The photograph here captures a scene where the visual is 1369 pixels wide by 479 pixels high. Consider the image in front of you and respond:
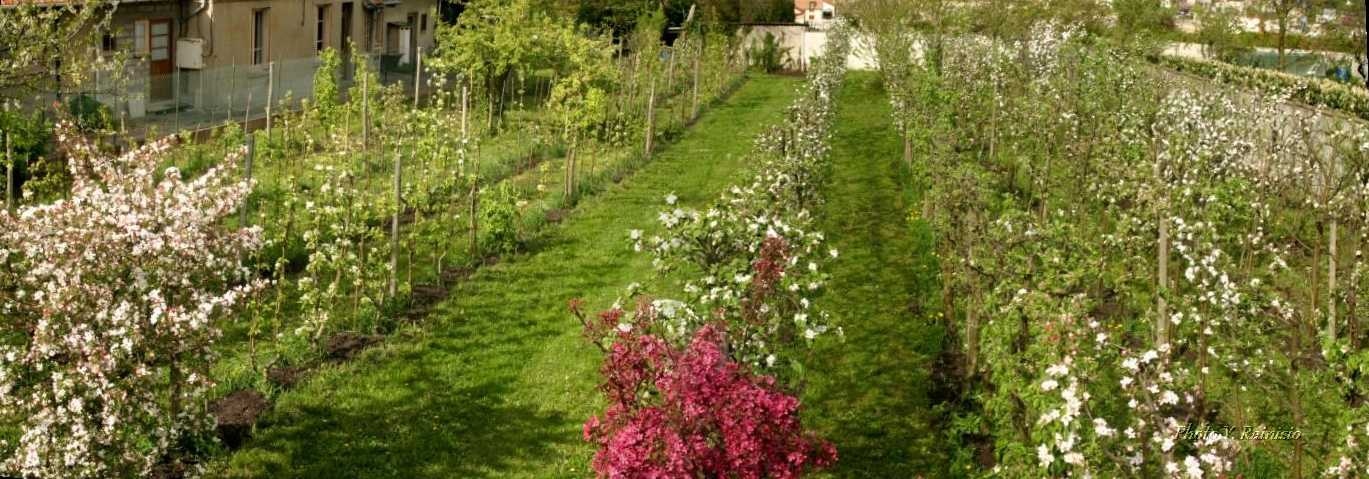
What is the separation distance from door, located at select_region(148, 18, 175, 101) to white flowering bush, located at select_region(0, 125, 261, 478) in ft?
57.2

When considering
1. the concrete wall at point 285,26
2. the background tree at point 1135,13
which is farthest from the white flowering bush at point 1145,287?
the concrete wall at point 285,26

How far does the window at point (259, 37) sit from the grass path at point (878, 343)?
14.0 meters

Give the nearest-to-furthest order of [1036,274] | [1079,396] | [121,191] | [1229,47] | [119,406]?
[1079,396] < [119,406] < [121,191] < [1036,274] < [1229,47]

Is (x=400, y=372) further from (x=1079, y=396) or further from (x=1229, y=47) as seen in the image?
(x=1229, y=47)

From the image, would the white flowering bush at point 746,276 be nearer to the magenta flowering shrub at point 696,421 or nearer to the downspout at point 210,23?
the magenta flowering shrub at point 696,421

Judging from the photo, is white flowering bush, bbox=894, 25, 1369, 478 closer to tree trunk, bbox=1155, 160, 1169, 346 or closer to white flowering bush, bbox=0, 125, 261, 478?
tree trunk, bbox=1155, 160, 1169, 346

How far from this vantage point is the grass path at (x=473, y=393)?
1013 cm

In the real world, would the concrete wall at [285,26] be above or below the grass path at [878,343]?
above

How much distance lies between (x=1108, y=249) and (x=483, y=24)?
17.4 metres

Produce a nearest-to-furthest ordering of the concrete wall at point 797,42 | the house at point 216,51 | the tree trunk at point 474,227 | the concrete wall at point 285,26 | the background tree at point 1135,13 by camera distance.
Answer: the tree trunk at point 474,227 < the house at point 216,51 < the concrete wall at point 285,26 < the background tree at point 1135,13 < the concrete wall at point 797,42

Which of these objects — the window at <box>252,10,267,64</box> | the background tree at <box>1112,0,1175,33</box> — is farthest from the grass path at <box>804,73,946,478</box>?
the window at <box>252,10,267,64</box>

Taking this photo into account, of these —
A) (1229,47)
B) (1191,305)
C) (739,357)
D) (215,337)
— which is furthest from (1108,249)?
(1229,47)

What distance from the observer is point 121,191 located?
358 inches

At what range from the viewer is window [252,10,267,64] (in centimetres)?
3095
